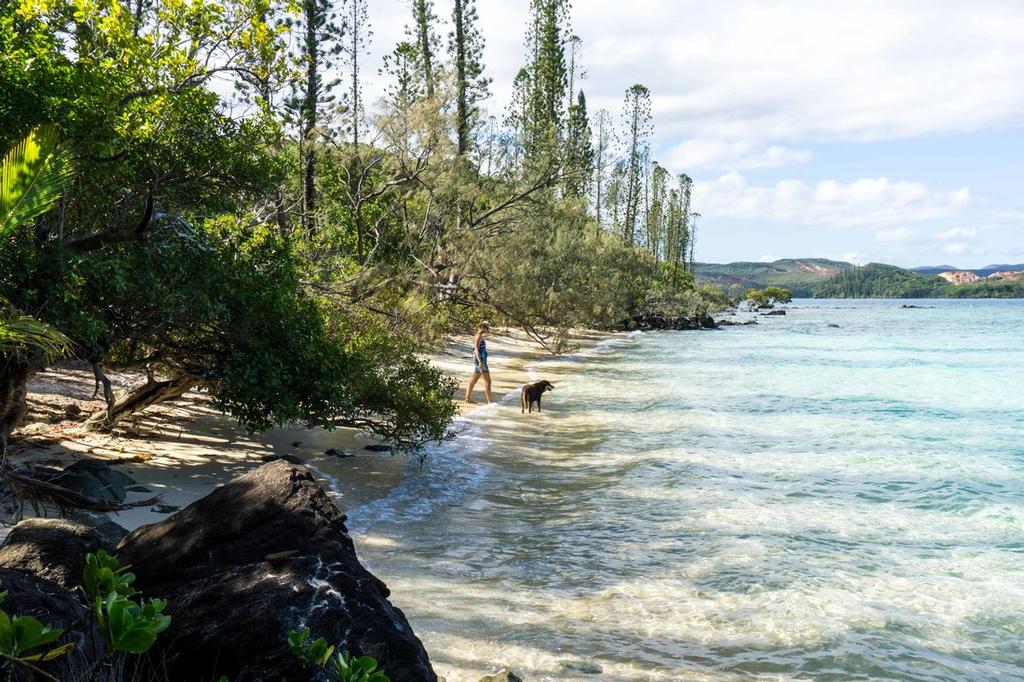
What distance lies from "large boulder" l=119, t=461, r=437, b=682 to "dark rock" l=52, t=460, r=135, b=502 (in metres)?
2.89

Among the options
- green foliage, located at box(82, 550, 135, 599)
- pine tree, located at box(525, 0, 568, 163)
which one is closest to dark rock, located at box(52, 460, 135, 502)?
green foliage, located at box(82, 550, 135, 599)

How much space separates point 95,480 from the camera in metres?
7.17

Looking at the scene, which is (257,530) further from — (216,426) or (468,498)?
(216,426)

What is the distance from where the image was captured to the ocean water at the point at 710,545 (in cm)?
548

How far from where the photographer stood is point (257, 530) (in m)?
4.28

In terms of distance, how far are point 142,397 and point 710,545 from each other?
678 cm

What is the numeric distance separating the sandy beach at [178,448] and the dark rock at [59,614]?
156 inches

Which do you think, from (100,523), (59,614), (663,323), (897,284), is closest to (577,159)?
(100,523)

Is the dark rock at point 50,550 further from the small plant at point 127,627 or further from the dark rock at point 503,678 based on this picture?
the dark rock at point 503,678

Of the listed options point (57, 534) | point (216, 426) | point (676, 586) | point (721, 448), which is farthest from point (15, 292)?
point (721, 448)

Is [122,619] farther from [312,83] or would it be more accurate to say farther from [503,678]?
[312,83]

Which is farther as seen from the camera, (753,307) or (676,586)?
(753,307)

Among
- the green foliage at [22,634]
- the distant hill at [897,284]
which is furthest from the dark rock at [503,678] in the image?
the distant hill at [897,284]

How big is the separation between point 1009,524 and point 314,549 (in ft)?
29.5
